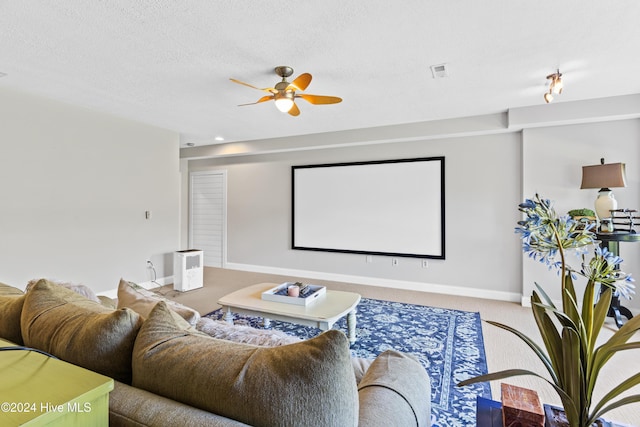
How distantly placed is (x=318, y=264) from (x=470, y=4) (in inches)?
170

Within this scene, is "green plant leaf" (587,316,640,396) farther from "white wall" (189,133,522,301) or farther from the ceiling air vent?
"white wall" (189,133,522,301)

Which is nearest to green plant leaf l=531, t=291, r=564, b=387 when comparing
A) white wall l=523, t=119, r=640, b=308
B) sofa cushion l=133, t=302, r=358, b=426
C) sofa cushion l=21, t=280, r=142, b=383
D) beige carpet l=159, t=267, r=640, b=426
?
sofa cushion l=133, t=302, r=358, b=426

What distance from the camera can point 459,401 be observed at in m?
2.12

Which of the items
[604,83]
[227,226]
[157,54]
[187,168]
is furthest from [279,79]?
[187,168]

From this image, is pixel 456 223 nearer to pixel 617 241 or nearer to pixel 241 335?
pixel 617 241

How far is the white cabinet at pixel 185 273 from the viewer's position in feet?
15.6

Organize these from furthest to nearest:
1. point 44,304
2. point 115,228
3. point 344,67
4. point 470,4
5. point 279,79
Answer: point 115,228
point 279,79
point 344,67
point 470,4
point 44,304

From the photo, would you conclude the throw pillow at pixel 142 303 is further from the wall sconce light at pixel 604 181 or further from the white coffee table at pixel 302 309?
the wall sconce light at pixel 604 181

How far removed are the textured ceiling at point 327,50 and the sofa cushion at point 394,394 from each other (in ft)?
6.56

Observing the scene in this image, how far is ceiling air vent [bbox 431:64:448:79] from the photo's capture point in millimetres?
2785

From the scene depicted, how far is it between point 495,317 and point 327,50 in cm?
333

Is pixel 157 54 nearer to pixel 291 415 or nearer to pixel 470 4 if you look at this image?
pixel 470 4

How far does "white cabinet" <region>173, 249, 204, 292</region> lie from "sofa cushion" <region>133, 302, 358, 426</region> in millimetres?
4178

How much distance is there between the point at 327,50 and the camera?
99.2 inches
